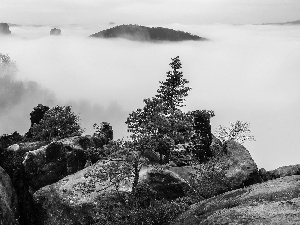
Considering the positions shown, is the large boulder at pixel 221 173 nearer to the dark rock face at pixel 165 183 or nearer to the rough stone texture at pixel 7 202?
the dark rock face at pixel 165 183

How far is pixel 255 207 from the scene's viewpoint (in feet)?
88.2

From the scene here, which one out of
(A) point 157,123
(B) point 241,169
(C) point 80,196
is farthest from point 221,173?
(C) point 80,196

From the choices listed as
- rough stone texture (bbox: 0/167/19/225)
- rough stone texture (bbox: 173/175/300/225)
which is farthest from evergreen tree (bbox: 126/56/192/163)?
rough stone texture (bbox: 0/167/19/225)

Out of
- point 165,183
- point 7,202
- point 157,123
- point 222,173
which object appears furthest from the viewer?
point 222,173

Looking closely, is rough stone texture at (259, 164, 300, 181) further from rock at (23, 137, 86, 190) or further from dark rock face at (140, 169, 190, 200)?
rock at (23, 137, 86, 190)

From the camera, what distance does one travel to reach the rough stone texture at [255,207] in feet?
80.5

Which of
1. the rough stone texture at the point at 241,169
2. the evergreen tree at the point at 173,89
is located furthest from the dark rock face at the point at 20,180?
the evergreen tree at the point at 173,89

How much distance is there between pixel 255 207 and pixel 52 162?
39.3 metres

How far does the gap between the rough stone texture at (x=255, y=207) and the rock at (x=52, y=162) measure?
30369 millimetres

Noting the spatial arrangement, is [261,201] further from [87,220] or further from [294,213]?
[87,220]

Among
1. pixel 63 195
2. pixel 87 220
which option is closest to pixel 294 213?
pixel 87 220

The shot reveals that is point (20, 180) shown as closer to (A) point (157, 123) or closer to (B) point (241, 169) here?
(A) point (157, 123)

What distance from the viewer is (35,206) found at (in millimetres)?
46938

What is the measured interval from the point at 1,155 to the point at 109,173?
104ft
